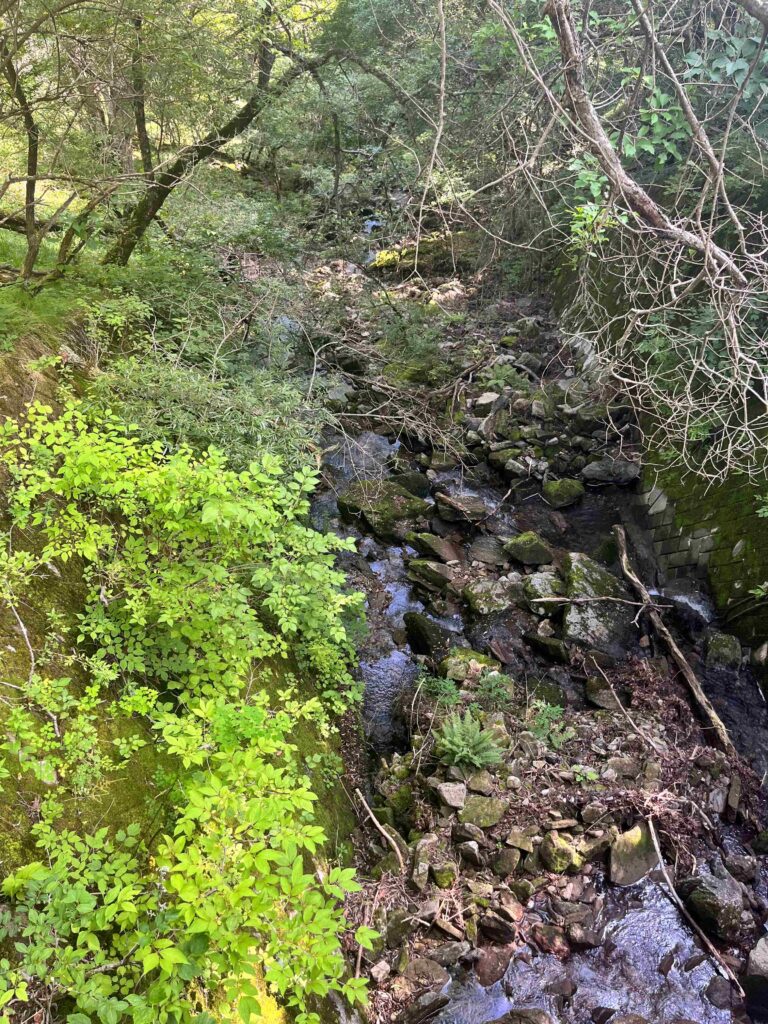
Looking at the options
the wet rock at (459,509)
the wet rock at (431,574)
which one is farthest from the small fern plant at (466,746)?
the wet rock at (459,509)

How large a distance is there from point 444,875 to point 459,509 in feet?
15.9

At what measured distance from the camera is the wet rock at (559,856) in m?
4.35

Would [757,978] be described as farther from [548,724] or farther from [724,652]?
[724,652]

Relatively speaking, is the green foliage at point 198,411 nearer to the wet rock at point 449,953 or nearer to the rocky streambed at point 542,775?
the rocky streambed at point 542,775

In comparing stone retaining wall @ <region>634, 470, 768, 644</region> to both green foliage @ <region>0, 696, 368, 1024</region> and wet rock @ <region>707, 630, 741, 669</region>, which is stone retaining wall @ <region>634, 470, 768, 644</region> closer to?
wet rock @ <region>707, 630, 741, 669</region>

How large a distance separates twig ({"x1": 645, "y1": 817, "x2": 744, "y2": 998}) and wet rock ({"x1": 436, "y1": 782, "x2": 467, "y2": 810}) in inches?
55.0

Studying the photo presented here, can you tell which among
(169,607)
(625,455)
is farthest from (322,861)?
(625,455)

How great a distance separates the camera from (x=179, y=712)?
3.33 metres

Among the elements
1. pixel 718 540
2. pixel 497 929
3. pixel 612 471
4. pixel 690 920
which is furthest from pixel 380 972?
pixel 612 471

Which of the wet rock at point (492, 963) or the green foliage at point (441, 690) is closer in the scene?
the wet rock at point (492, 963)

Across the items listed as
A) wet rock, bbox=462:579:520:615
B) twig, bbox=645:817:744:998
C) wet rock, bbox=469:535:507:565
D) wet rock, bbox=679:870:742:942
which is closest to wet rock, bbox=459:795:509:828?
twig, bbox=645:817:744:998

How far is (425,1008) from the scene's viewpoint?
138 inches

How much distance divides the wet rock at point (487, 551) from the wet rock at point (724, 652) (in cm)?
245

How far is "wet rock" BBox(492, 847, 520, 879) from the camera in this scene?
4.28 metres
